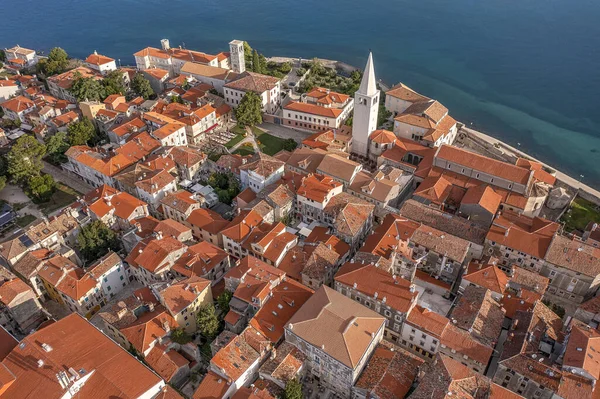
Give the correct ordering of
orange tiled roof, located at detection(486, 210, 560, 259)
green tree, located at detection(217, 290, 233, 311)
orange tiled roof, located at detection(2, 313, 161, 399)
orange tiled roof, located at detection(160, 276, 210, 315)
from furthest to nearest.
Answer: orange tiled roof, located at detection(486, 210, 560, 259), green tree, located at detection(217, 290, 233, 311), orange tiled roof, located at detection(160, 276, 210, 315), orange tiled roof, located at detection(2, 313, 161, 399)

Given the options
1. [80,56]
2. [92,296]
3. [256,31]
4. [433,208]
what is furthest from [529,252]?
[80,56]

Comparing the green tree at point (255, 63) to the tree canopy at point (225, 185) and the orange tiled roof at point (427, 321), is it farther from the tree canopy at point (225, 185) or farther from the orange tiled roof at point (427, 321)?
the orange tiled roof at point (427, 321)

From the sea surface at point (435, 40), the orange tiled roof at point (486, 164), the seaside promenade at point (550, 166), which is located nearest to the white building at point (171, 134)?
the orange tiled roof at point (486, 164)

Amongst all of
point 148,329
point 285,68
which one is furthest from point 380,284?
point 285,68

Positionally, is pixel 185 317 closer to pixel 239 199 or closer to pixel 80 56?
pixel 239 199

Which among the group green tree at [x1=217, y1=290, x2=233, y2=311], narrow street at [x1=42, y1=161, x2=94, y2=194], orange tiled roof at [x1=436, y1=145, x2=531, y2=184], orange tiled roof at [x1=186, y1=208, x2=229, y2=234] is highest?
orange tiled roof at [x1=436, y1=145, x2=531, y2=184]

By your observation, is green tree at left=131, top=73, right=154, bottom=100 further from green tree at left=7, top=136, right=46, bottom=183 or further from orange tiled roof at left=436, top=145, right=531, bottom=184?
orange tiled roof at left=436, top=145, right=531, bottom=184

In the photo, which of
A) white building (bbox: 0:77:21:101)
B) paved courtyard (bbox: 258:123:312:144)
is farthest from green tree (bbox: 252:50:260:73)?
white building (bbox: 0:77:21:101)
